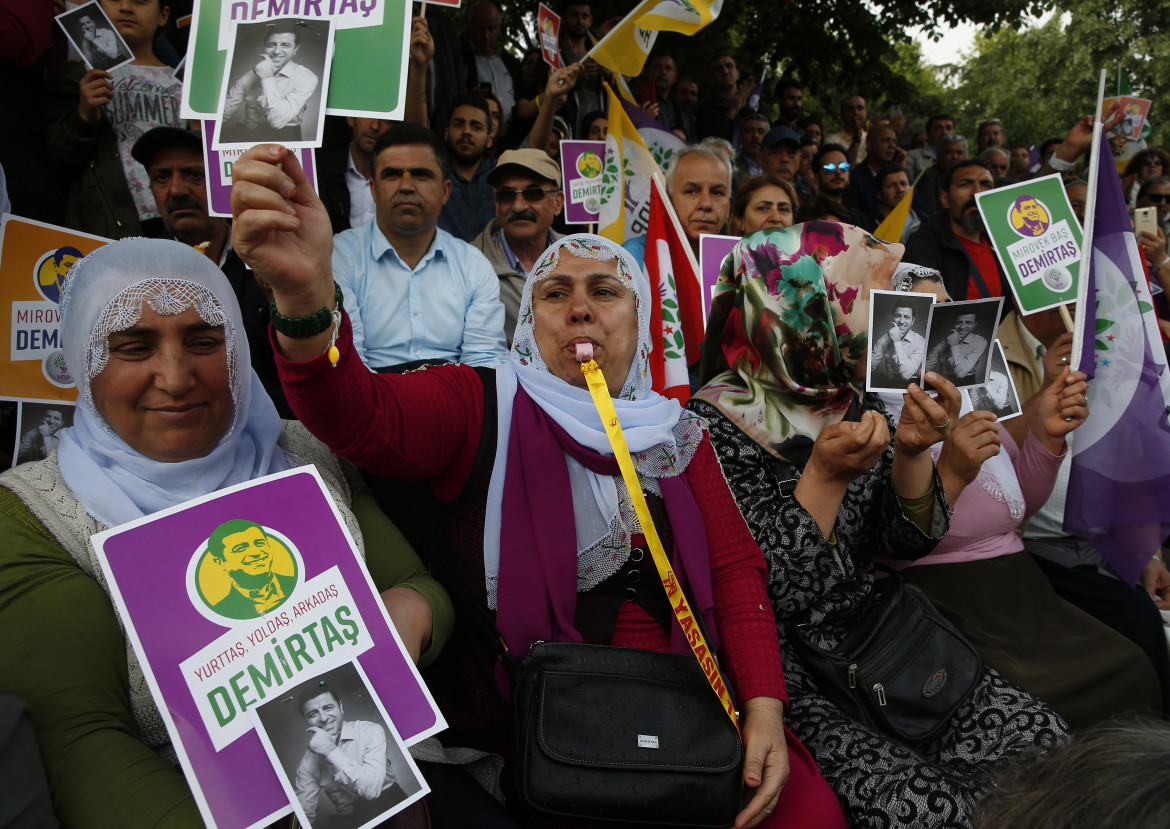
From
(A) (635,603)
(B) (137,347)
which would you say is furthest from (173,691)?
(A) (635,603)

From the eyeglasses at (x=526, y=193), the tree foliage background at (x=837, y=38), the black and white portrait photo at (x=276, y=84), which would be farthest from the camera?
the tree foliage background at (x=837, y=38)

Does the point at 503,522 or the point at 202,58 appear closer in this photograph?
the point at 503,522

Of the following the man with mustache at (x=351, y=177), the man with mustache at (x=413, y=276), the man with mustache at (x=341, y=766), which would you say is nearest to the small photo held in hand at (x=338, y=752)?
the man with mustache at (x=341, y=766)

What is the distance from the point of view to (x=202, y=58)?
87.8 inches

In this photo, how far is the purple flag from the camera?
3.04 meters

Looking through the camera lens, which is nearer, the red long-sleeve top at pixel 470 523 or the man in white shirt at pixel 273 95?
the red long-sleeve top at pixel 470 523

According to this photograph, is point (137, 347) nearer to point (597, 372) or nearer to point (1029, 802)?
point (597, 372)

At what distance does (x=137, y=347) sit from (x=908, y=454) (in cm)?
217

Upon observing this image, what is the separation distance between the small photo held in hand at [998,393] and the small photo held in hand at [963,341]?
38 cm

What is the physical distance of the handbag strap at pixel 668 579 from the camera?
188 cm

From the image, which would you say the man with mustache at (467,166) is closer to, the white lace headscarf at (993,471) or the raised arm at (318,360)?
the white lace headscarf at (993,471)

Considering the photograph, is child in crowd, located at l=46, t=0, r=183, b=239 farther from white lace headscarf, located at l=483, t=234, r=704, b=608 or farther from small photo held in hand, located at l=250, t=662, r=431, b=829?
small photo held in hand, located at l=250, t=662, r=431, b=829

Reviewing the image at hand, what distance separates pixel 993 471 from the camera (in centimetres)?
305

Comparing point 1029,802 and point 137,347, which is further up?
point 137,347
